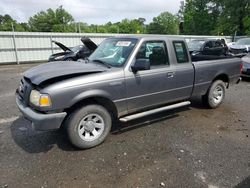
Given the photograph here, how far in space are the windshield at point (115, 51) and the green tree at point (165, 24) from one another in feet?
277

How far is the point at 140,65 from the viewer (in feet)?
12.3

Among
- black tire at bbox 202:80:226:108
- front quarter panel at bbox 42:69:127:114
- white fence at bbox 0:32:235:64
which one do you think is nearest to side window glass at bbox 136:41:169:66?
front quarter panel at bbox 42:69:127:114

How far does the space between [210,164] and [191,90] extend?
2.06 metres

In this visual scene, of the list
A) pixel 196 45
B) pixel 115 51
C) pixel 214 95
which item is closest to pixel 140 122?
pixel 115 51

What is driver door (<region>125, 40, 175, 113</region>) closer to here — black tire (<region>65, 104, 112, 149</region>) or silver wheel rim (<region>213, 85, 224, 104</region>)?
black tire (<region>65, 104, 112, 149</region>)

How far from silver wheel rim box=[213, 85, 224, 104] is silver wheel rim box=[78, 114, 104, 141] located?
3371mm

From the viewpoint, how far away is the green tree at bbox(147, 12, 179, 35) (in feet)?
280

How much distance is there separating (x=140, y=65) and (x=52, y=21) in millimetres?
67203

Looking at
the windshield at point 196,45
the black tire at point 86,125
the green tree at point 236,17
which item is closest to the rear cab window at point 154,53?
the black tire at point 86,125

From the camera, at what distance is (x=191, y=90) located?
16.3 ft

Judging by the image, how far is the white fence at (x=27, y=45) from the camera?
15.6 metres

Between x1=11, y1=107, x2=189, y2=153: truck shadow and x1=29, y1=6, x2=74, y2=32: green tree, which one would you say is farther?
x1=29, y1=6, x2=74, y2=32: green tree

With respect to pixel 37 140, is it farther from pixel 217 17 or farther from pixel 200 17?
pixel 200 17

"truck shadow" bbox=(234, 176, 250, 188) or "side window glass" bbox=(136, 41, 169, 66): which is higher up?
"side window glass" bbox=(136, 41, 169, 66)
